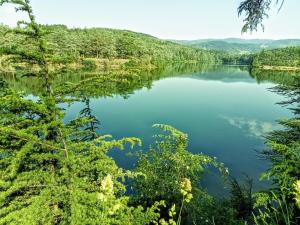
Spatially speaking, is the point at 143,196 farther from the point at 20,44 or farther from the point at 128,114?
the point at 128,114

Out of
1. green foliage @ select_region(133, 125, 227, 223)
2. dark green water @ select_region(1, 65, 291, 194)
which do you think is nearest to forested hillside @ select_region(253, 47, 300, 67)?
dark green water @ select_region(1, 65, 291, 194)

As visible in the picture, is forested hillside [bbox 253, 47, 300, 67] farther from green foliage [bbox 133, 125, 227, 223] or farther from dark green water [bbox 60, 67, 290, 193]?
green foliage [bbox 133, 125, 227, 223]

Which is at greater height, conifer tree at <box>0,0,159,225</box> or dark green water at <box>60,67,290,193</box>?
conifer tree at <box>0,0,159,225</box>

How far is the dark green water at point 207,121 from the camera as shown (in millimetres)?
28391

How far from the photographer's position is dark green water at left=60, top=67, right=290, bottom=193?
28391 millimetres

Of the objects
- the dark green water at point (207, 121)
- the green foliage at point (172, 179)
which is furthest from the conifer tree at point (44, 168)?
the dark green water at point (207, 121)

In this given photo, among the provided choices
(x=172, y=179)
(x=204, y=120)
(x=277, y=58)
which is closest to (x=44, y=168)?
(x=172, y=179)

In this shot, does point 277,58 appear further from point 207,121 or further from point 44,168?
point 44,168

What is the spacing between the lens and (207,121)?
44.2 metres

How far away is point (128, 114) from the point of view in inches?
1848

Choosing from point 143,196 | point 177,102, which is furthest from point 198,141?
point 177,102

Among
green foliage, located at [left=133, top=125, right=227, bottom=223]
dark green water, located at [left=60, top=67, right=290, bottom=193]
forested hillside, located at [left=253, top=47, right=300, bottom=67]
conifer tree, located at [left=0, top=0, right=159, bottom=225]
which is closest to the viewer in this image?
conifer tree, located at [left=0, top=0, right=159, bottom=225]

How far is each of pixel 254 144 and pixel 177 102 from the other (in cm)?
2824

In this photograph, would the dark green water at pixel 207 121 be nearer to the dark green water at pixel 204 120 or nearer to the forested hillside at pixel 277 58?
Answer: the dark green water at pixel 204 120
